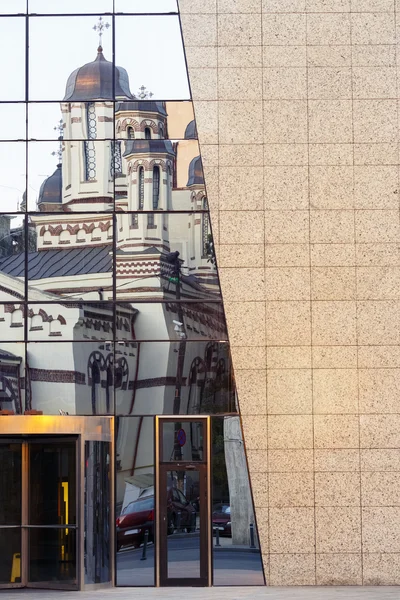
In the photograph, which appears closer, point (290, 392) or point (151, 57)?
point (290, 392)

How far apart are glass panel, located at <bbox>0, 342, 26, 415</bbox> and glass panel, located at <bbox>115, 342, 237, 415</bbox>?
171 cm

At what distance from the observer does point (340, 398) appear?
729 inches

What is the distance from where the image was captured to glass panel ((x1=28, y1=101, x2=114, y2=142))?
1914 centimetres

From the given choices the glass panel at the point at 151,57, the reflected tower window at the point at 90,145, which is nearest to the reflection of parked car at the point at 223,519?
the reflected tower window at the point at 90,145

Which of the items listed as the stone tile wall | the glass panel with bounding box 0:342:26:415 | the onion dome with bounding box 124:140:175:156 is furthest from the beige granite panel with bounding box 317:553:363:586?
the onion dome with bounding box 124:140:175:156

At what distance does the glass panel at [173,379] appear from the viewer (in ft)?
61.3

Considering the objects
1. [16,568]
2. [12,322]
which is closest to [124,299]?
[12,322]

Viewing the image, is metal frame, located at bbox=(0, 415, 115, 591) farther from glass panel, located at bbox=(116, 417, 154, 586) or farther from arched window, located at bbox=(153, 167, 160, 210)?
arched window, located at bbox=(153, 167, 160, 210)

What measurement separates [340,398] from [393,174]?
167 inches

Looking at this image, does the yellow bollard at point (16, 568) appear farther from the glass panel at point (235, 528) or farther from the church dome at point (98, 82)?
the church dome at point (98, 82)

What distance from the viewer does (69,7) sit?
19.4 metres

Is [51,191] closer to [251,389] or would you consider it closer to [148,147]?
[148,147]

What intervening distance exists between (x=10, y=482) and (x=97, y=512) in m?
1.83

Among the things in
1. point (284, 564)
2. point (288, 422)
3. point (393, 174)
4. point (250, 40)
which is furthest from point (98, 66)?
point (284, 564)
